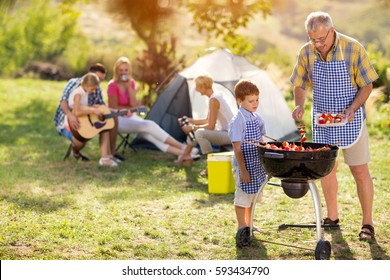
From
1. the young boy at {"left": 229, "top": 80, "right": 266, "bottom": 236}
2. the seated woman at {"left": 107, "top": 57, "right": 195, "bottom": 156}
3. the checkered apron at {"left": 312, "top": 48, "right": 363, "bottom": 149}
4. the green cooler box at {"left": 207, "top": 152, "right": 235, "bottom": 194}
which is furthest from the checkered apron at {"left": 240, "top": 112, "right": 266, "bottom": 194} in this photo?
the seated woman at {"left": 107, "top": 57, "right": 195, "bottom": 156}

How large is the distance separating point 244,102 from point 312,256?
1124 mm

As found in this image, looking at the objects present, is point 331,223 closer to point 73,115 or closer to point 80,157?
point 73,115

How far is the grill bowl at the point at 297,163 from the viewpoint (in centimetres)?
474

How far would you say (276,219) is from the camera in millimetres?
6098

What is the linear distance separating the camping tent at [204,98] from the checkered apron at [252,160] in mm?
4034

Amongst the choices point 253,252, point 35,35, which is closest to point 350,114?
point 253,252

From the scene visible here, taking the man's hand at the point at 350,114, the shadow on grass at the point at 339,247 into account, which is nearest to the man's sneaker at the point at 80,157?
the shadow on grass at the point at 339,247

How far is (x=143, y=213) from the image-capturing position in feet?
20.7

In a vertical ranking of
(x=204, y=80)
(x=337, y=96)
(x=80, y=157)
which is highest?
(x=337, y=96)

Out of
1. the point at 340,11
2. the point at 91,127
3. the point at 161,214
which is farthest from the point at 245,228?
the point at 340,11

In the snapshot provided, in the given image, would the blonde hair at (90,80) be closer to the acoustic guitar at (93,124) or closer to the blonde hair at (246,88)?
the acoustic guitar at (93,124)

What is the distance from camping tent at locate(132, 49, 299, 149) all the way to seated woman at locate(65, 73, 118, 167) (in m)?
1.03

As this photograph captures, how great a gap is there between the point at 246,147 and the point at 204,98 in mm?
4414
